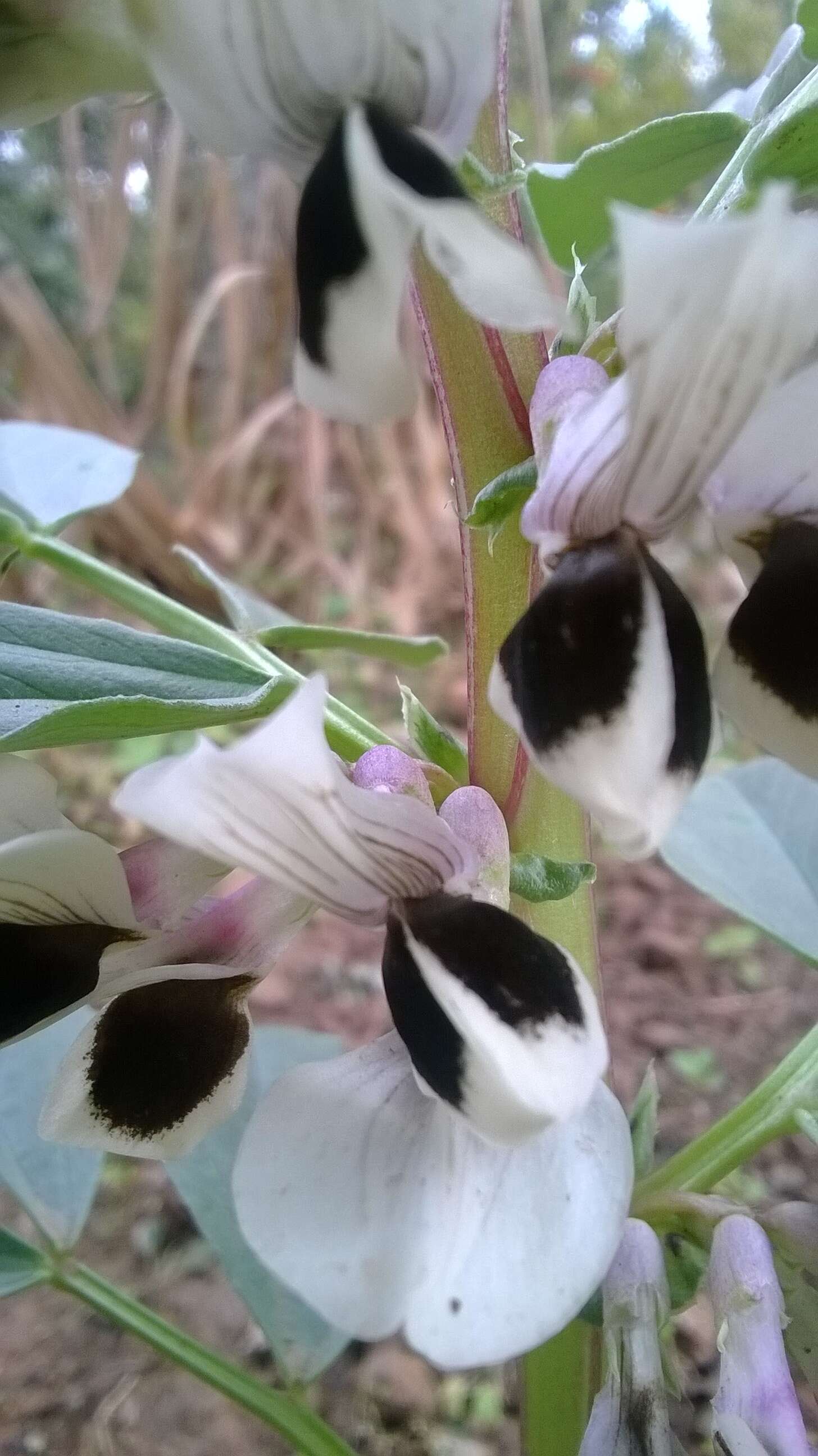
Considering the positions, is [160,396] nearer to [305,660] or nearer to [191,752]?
[305,660]

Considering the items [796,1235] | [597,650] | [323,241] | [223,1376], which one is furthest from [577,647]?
[223,1376]

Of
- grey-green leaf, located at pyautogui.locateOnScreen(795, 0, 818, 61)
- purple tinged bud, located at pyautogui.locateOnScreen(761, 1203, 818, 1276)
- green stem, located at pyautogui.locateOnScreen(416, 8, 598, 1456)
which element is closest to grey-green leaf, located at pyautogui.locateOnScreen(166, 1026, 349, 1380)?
green stem, located at pyautogui.locateOnScreen(416, 8, 598, 1456)

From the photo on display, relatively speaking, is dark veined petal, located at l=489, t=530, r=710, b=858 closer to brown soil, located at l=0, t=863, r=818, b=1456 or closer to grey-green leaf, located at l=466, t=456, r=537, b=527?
grey-green leaf, located at l=466, t=456, r=537, b=527

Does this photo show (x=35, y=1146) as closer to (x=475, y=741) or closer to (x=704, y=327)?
(x=475, y=741)

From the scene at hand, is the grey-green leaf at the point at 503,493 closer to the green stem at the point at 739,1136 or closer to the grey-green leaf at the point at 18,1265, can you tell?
the green stem at the point at 739,1136

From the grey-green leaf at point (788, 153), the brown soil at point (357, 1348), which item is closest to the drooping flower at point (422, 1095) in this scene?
the grey-green leaf at point (788, 153)
